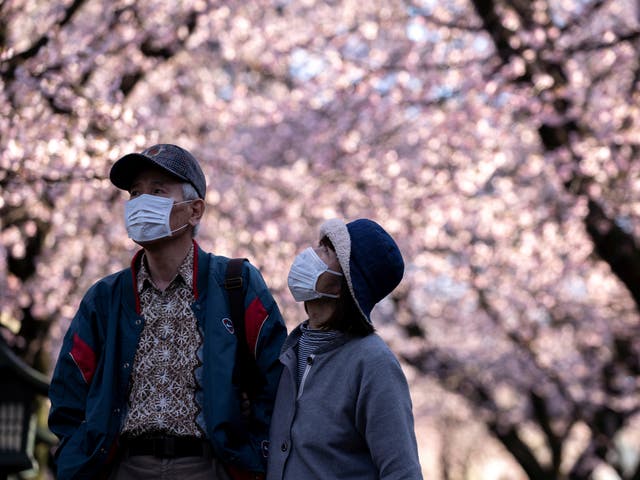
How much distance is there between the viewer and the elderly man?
3.41 meters

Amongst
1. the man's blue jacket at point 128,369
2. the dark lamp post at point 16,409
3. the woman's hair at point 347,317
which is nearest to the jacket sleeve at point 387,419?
the woman's hair at point 347,317

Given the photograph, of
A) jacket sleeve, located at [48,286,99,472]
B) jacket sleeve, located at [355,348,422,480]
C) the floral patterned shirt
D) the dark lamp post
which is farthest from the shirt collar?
the dark lamp post

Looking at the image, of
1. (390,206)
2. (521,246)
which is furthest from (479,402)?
(390,206)

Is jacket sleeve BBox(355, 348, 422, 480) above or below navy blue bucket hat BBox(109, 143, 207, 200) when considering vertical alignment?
below

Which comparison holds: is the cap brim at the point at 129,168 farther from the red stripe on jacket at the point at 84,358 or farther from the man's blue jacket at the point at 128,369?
the red stripe on jacket at the point at 84,358

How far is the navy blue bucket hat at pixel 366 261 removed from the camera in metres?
3.45

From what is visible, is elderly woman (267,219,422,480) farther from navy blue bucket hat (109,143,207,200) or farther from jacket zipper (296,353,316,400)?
navy blue bucket hat (109,143,207,200)

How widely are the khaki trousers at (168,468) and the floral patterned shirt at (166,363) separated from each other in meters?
0.09

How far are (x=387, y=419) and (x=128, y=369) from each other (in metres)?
0.92

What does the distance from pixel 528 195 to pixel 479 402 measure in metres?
4.02

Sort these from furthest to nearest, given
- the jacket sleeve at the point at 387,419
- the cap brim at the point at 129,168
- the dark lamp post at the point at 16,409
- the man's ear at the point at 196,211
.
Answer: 1. the dark lamp post at the point at 16,409
2. the man's ear at the point at 196,211
3. the cap brim at the point at 129,168
4. the jacket sleeve at the point at 387,419

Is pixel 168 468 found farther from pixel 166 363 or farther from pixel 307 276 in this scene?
pixel 307 276

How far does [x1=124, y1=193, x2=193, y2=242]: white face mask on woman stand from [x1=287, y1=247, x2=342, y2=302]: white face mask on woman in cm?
49

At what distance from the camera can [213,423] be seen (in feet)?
11.0
